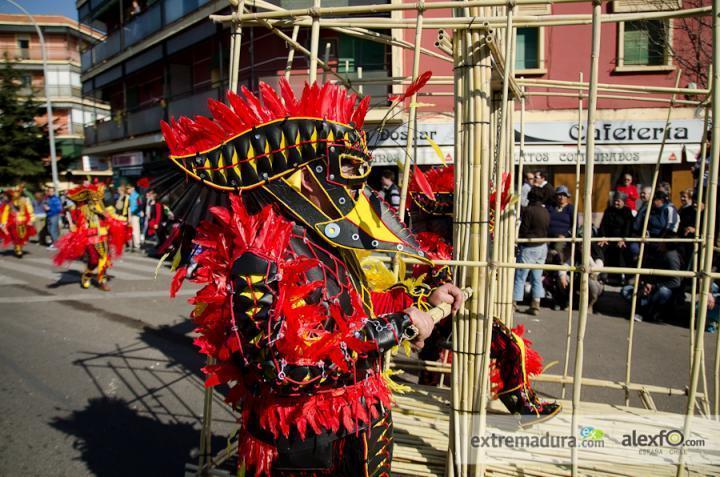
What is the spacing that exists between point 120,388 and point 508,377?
10.7 feet

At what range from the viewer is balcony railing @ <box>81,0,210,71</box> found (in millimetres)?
16031

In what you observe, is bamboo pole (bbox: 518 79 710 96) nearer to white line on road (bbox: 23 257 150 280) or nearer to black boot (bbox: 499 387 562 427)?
black boot (bbox: 499 387 562 427)

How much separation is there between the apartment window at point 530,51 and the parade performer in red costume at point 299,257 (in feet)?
37.7

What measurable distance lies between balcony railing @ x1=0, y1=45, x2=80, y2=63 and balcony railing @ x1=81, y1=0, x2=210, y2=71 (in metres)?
12.9

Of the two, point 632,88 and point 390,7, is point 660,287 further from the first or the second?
point 390,7

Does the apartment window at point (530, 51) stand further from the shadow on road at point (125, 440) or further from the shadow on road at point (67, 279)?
A: the shadow on road at point (125, 440)

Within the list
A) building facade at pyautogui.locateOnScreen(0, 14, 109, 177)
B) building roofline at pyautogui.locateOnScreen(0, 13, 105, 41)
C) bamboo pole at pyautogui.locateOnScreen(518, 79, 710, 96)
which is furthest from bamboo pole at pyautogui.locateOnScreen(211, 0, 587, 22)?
building roofline at pyautogui.locateOnScreen(0, 13, 105, 41)

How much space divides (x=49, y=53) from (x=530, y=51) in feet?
116

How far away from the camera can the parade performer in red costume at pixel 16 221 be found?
11.6m

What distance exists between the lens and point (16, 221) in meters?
11.7

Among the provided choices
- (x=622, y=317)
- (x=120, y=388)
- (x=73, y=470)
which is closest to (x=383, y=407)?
(x=73, y=470)

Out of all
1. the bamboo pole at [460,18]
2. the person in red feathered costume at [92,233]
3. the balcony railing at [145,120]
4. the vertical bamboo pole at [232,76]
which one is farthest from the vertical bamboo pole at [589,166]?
the balcony railing at [145,120]

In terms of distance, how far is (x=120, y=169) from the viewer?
21.0 meters

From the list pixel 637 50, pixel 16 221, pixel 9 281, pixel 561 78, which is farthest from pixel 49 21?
pixel 637 50
